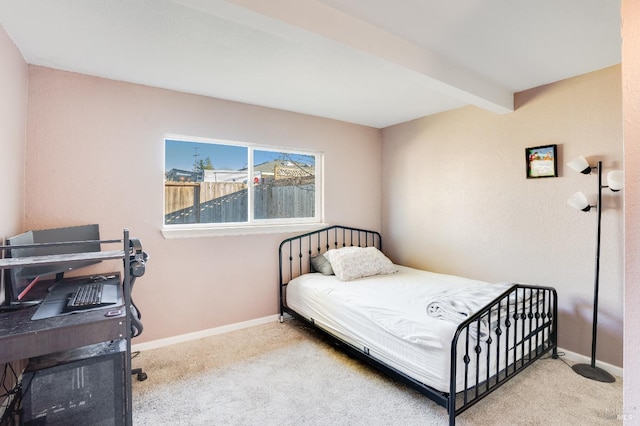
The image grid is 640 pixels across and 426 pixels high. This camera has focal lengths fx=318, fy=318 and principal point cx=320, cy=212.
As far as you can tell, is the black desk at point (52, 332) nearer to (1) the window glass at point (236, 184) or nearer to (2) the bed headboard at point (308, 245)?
(1) the window glass at point (236, 184)

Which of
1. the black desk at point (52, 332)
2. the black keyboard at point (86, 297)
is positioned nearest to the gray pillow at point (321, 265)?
the black keyboard at point (86, 297)

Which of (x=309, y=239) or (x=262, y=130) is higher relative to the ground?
(x=262, y=130)

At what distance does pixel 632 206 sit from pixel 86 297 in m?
2.36

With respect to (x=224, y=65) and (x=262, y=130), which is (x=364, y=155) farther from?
(x=224, y=65)

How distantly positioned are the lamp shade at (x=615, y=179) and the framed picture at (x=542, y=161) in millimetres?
443

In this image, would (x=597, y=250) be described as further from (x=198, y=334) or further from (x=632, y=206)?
(x=198, y=334)

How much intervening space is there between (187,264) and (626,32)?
123 inches

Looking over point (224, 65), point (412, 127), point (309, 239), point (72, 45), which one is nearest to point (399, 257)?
point (309, 239)

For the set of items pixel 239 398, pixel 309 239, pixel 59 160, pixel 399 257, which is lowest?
pixel 239 398

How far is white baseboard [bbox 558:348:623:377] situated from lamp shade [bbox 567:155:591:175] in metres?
1.50

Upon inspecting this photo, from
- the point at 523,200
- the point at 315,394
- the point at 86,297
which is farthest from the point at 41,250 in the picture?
the point at 523,200

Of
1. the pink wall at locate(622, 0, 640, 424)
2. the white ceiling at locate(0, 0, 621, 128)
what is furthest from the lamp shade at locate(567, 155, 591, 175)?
the pink wall at locate(622, 0, 640, 424)

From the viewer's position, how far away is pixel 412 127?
392 centimetres

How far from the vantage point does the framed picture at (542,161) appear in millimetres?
2717
